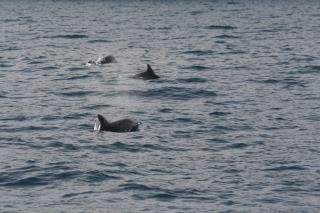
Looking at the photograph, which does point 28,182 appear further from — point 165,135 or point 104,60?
point 104,60

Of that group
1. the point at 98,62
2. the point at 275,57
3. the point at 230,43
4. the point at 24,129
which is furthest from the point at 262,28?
the point at 24,129

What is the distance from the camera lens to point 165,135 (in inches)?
920

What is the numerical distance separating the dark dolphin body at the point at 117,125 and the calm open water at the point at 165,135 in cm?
45

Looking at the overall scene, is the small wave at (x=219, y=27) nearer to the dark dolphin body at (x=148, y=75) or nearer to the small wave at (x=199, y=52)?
the small wave at (x=199, y=52)

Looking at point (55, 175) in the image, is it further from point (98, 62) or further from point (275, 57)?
point (275, 57)

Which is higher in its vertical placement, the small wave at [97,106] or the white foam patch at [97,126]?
the white foam patch at [97,126]

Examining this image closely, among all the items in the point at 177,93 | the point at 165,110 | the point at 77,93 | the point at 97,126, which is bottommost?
the point at 77,93

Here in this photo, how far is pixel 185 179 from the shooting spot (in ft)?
60.8

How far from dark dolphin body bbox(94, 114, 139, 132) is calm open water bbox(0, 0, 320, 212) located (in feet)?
1.47

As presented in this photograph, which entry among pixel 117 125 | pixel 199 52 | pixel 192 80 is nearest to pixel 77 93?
pixel 192 80

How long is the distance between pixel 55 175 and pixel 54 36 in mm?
48963

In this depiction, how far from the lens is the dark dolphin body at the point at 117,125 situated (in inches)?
949

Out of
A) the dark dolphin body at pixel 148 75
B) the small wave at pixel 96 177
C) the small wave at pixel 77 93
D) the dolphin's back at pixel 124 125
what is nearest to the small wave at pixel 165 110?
the dolphin's back at pixel 124 125

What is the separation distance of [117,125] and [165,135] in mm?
1757
